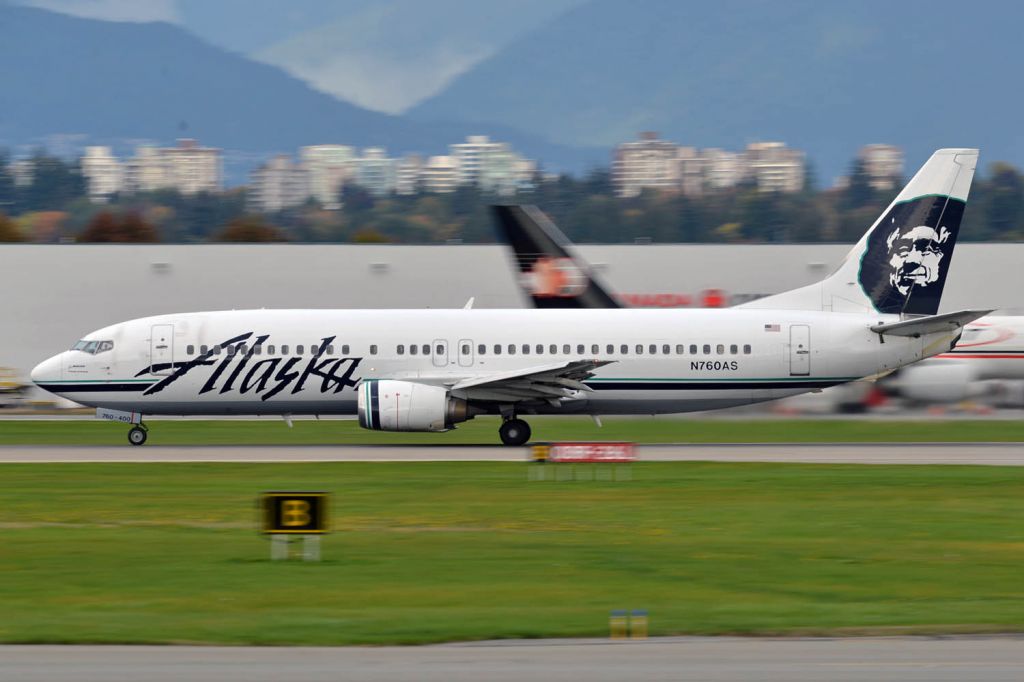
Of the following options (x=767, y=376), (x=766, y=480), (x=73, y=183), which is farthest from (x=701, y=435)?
(x=73, y=183)

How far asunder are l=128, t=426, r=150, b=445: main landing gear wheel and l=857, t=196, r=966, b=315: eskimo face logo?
20041 millimetres

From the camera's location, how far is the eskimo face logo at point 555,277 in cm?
5856

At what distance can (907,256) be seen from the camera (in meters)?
40.0

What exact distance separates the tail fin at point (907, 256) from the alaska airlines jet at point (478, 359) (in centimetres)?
67

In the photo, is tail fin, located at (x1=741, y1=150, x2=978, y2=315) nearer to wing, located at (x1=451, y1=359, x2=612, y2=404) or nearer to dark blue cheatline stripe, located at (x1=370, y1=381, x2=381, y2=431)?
wing, located at (x1=451, y1=359, x2=612, y2=404)

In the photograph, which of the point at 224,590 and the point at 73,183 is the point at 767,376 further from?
the point at 73,183

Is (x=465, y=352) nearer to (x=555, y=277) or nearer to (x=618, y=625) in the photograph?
(x=555, y=277)

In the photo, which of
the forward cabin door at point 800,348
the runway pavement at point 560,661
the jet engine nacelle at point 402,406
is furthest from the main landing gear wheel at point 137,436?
the runway pavement at point 560,661

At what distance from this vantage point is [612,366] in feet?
127

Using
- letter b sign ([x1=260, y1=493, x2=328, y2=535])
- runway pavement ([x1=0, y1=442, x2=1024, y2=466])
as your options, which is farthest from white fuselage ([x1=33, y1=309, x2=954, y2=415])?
letter b sign ([x1=260, y1=493, x2=328, y2=535])

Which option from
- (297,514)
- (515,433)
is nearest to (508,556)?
(297,514)

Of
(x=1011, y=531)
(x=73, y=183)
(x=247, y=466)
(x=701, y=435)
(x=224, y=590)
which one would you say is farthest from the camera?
(x=73, y=183)

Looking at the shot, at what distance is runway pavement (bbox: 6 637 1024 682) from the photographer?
12508 millimetres

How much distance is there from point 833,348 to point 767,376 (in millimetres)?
1886
